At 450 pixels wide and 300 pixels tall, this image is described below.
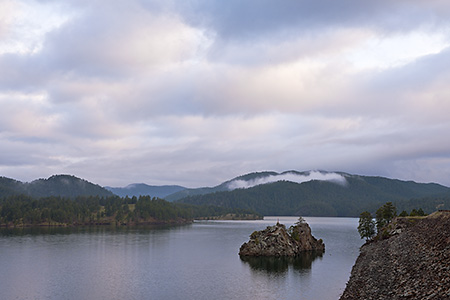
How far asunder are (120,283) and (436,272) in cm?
6769

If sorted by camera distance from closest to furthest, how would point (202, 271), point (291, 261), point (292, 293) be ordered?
point (292, 293)
point (202, 271)
point (291, 261)

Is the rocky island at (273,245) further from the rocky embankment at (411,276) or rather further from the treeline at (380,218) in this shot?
the rocky embankment at (411,276)

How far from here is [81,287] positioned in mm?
84500

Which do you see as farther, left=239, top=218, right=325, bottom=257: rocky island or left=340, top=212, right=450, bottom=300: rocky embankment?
left=239, top=218, right=325, bottom=257: rocky island

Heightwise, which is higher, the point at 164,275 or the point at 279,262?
the point at 164,275

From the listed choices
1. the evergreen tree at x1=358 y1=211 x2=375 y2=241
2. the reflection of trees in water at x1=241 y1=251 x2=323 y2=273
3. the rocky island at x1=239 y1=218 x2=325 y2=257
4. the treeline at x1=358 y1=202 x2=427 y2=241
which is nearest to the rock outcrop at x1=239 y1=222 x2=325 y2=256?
the rocky island at x1=239 y1=218 x2=325 y2=257

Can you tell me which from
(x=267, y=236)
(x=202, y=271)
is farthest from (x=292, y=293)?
(x=267, y=236)

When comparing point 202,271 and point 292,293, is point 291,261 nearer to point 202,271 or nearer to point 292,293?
point 202,271

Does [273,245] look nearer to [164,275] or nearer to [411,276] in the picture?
[164,275]

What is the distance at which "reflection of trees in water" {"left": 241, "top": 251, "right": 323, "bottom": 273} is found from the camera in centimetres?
11420

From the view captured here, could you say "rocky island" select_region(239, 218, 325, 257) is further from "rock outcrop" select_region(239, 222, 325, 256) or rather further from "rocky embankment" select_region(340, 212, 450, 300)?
"rocky embankment" select_region(340, 212, 450, 300)

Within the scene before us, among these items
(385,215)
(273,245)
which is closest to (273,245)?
(273,245)

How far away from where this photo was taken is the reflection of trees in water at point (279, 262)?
114 m

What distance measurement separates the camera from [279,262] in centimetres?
12706
